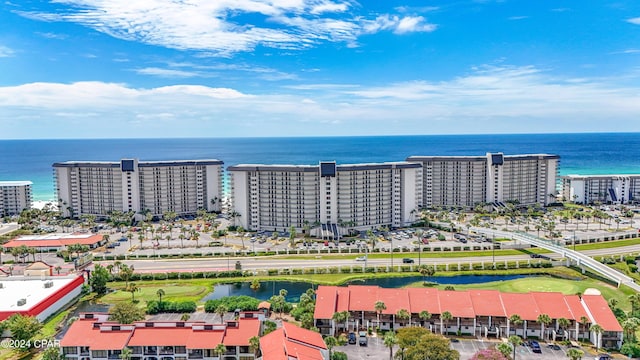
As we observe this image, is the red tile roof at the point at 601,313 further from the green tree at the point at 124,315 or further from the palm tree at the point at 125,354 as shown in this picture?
the green tree at the point at 124,315

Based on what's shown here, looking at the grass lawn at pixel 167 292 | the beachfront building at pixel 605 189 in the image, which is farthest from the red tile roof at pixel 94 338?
the beachfront building at pixel 605 189

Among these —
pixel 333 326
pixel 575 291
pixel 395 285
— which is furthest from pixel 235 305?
pixel 575 291

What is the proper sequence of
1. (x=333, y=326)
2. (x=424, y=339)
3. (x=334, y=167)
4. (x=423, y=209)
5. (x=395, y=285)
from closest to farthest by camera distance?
(x=424, y=339) → (x=333, y=326) → (x=395, y=285) → (x=334, y=167) → (x=423, y=209)

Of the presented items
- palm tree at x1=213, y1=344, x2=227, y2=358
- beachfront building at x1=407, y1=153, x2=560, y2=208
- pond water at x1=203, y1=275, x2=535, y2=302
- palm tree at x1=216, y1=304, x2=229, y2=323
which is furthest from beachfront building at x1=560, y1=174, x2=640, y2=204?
palm tree at x1=213, y1=344, x2=227, y2=358

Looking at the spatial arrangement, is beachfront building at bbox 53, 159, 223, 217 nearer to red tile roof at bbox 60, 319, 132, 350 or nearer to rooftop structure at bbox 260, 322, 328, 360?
red tile roof at bbox 60, 319, 132, 350

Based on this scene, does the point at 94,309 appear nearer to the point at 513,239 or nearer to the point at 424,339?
the point at 424,339

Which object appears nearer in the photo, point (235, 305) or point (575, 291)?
point (235, 305)
